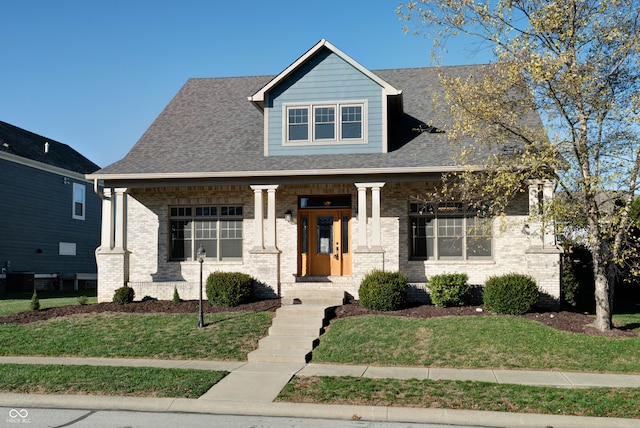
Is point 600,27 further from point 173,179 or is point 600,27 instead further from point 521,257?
point 173,179

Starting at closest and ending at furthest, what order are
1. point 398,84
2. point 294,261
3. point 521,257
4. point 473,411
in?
1. point 473,411
2. point 521,257
3. point 294,261
4. point 398,84

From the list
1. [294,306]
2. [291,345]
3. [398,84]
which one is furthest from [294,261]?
[398,84]

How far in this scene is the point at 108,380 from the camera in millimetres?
10273

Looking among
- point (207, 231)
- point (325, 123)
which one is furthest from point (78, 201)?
point (325, 123)

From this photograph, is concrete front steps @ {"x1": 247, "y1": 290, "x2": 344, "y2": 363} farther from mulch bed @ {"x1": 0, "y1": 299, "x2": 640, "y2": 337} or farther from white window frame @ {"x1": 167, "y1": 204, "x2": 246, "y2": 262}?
white window frame @ {"x1": 167, "y1": 204, "x2": 246, "y2": 262}

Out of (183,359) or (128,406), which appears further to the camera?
(183,359)

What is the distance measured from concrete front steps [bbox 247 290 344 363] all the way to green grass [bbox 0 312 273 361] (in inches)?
12.8

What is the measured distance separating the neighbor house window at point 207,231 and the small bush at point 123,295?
2.47 meters

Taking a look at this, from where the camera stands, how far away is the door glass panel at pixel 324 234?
1900 cm

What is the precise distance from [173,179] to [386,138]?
256 inches

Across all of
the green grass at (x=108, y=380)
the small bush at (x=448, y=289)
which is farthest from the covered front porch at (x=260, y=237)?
the green grass at (x=108, y=380)

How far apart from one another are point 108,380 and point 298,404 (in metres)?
3.53

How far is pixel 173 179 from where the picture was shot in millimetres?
18312

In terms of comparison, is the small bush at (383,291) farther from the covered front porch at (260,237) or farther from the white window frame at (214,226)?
the white window frame at (214,226)
